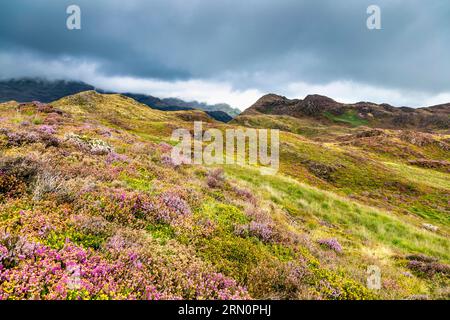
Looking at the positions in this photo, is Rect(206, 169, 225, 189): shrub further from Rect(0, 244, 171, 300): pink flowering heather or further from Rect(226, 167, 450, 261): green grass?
Rect(0, 244, 171, 300): pink flowering heather

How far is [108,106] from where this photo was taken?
99.7 metres

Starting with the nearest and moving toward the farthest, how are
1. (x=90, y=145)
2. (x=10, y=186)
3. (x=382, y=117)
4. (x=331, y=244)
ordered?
(x=10, y=186) < (x=331, y=244) < (x=90, y=145) < (x=382, y=117)

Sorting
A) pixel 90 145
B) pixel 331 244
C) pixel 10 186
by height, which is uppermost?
pixel 90 145

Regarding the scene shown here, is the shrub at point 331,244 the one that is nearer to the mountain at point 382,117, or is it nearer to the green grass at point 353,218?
the green grass at point 353,218

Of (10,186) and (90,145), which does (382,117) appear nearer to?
(90,145)

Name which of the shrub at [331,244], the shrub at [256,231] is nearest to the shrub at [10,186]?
the shrub at [256,231]

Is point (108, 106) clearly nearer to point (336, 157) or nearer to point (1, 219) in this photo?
point (336, 157)

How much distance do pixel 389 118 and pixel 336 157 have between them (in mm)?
163111

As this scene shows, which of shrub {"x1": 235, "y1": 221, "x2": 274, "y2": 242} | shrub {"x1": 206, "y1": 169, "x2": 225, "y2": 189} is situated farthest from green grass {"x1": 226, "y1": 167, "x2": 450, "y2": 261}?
shrub {"x1": 235, "y1": 221, "x2": 274, "y2": 242}

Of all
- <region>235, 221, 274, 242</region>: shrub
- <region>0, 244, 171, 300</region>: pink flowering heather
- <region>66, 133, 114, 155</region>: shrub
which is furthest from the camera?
<region>66, 133, 114, 155</region>: shrub

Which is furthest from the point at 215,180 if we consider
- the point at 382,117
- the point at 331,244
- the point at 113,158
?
the point at 382,117

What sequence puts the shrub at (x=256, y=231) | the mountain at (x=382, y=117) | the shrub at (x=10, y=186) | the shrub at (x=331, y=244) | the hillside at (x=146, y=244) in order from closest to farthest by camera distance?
the hillside at (x=146, y=244) → the shrub at (x=10, y=186) → the shrub at (x=256, y=231) → the shrub at (x=331, y=244) → the mountain at (x=382, y=117)
